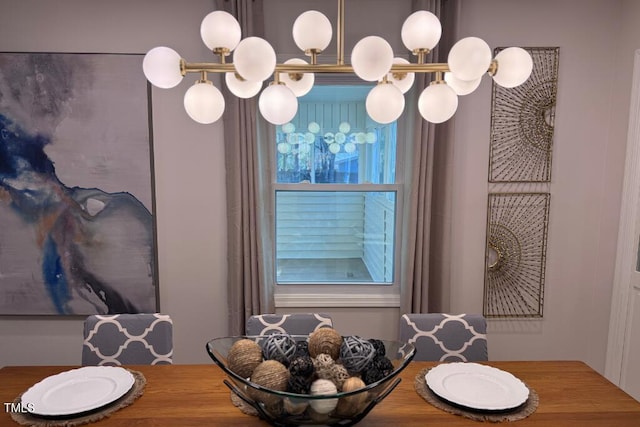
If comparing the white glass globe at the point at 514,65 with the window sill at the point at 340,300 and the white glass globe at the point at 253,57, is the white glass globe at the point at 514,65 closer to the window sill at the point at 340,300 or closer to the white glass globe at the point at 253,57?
the white glass globe at the point at 253,57

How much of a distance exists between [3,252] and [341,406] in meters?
2.60

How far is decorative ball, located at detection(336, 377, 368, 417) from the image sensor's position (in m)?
1.07

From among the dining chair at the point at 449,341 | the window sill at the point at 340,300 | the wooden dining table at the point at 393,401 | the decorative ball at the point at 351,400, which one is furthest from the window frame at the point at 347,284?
the decorative ball at the point at 351,400

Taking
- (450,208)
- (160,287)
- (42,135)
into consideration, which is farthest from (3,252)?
(450,208)

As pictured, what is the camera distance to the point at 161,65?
3.68 ft

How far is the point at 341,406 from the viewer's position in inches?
42.6

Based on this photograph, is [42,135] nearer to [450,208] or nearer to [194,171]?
[194,171]

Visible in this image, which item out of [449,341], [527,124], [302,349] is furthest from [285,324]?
[527,124]

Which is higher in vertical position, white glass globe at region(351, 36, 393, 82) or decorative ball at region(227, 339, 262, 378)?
white glass globe at region(351, 36, 393, 82)

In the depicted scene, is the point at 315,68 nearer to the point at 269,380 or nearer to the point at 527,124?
the point at 269,380

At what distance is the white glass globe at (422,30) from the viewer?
1088mm

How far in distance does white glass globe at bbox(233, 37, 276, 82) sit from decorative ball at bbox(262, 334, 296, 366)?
761 millimetres

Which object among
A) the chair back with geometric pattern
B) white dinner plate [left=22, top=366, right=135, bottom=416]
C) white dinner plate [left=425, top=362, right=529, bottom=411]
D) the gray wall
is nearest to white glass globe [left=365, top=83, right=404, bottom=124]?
white dinner plate [left=425, top=362, right=529, bottom=411]

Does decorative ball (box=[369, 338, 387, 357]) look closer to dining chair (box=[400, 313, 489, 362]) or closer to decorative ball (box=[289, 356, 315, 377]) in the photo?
decorative ball (box=[289, 356, 315, 377])
